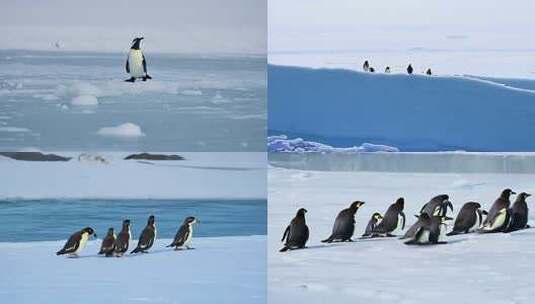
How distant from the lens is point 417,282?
5.57 m

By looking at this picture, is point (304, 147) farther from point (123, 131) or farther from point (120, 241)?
point (120, 241)

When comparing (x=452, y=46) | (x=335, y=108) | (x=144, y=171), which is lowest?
(x=144, y=171)

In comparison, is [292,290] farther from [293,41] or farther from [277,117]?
[293,41]

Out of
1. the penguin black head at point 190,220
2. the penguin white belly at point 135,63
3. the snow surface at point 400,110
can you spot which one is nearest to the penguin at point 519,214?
the snow surface at point 400,110

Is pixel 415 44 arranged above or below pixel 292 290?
above

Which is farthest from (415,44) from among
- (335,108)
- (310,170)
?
(310,170)

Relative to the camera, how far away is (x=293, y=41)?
5699mm

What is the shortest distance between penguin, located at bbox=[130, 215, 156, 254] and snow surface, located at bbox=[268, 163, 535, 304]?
69cm

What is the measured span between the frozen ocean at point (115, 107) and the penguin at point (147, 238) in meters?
0.45

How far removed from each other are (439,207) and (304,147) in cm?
83

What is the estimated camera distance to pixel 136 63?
5.87 meters

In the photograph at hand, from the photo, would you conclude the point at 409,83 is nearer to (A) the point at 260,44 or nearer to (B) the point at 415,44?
(B) the point at 415,44

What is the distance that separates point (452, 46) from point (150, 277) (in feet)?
7.10

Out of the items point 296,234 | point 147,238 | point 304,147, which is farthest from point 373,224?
point 147,238
